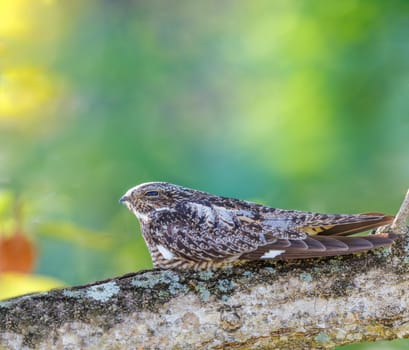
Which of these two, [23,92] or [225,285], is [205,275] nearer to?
[225,285]

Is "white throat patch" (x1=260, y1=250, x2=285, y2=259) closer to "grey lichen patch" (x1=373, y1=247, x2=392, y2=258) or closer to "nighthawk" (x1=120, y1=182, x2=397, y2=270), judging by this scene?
"nighthawk" (x1=120, y1=182, x2=397, y2=270)

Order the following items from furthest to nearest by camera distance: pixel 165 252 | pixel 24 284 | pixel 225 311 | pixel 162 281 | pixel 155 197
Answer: pixel 24 284
pixel 155 197
pixel 165 252
pixel 162 281
pixel 225 311

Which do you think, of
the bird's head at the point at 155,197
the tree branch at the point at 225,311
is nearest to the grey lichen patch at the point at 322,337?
the tree branch at the point at 225,311

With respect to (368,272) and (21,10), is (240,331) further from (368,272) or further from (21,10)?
(21,10)

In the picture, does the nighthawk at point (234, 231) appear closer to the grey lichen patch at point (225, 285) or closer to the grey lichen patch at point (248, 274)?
the grey lichen patch at point (248, 274)

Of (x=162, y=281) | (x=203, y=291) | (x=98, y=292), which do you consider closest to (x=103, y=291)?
(x=98, y=292)

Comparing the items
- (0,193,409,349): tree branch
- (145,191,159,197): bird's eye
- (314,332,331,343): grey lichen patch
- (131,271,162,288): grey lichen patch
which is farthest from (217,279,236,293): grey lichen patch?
(145,191,159,197): bird's eye

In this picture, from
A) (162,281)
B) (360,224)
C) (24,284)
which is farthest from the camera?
(24,284)

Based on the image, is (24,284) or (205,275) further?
(24,284)

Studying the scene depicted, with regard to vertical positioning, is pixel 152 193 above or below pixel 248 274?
above
